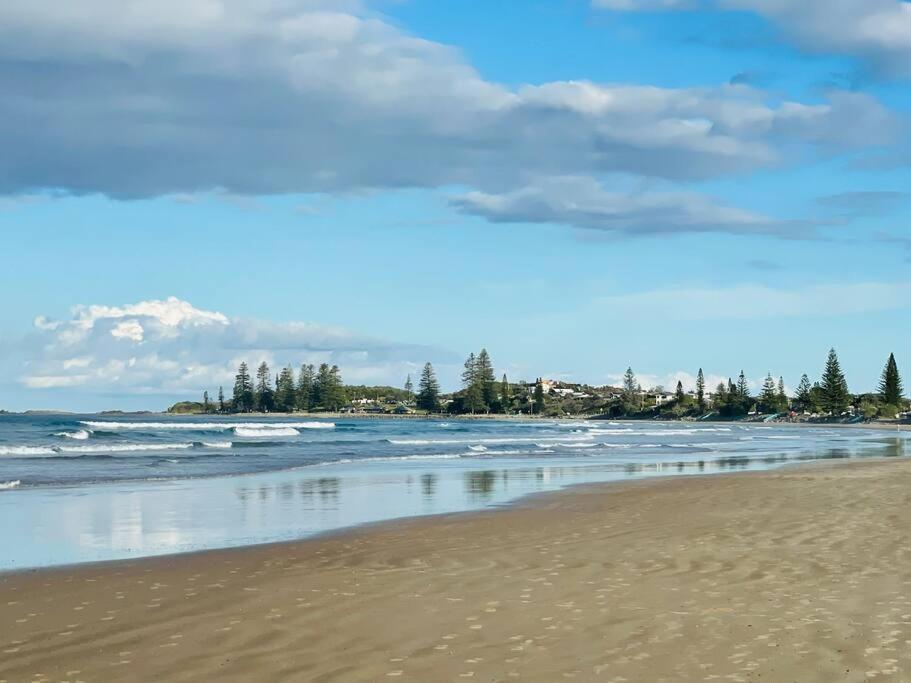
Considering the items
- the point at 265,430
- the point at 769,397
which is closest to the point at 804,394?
the point at 769,397

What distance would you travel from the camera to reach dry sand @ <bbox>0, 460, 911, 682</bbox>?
6906 millimetres

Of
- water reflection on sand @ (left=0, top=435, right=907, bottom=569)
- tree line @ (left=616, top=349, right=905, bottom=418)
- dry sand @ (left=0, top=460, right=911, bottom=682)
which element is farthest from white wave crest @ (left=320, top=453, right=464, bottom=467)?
→ tree line @ (left=616, top=349, right=905, bottom=418)

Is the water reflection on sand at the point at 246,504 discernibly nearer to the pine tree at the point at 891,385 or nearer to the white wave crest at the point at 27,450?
the white wave crest at the point at 27,450

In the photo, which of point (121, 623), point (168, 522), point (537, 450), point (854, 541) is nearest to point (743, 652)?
point (121, 623)

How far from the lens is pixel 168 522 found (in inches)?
650

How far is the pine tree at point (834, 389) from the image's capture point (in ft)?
505

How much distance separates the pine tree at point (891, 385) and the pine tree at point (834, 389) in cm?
596

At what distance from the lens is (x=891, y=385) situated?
497 ft

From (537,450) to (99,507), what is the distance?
101 feet

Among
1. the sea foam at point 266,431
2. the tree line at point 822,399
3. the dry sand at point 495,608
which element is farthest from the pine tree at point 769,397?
the dry sand at point 495,608

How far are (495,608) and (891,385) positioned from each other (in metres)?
159

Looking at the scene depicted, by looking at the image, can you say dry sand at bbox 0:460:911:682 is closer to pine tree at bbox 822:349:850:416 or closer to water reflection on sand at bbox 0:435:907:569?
water reflection on sand at bbox 0:435:907:569

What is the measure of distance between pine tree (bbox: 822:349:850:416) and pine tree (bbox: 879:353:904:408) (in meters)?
5.96

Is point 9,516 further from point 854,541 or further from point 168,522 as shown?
point 854,541
